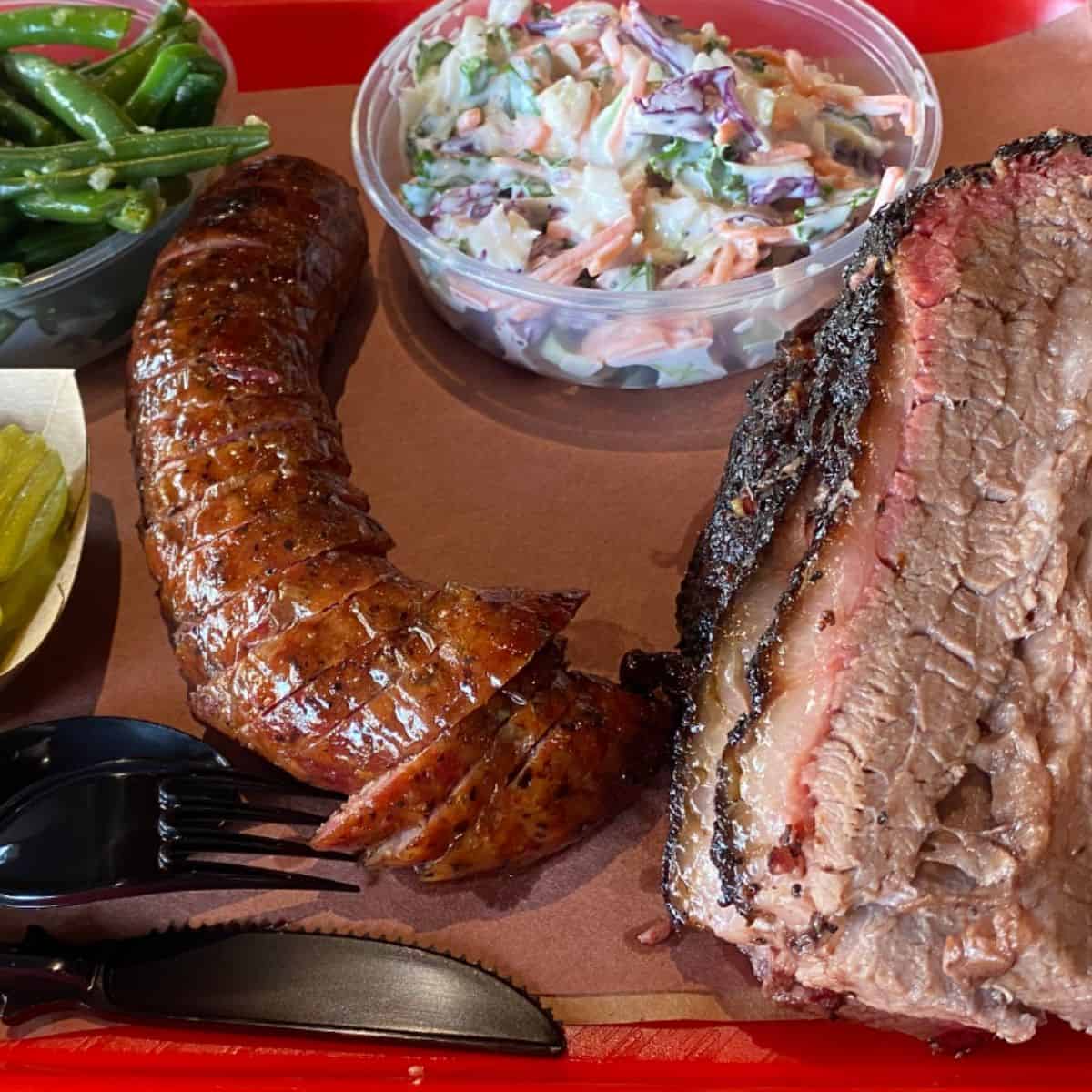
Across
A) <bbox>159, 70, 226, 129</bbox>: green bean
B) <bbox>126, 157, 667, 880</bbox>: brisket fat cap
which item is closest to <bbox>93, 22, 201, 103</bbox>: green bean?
<bbox>159, 70, 226, 129</bbox>: green bean

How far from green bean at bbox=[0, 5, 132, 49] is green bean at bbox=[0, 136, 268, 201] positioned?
524 mm

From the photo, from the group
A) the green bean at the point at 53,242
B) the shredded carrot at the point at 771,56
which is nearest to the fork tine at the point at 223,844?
the green bean at the point at 53,242

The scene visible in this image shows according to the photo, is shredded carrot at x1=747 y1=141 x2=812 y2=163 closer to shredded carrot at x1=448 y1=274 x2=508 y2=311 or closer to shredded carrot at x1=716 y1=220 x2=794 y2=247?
shredded carrot at x1=716 y1=220 x2=794 y2=247

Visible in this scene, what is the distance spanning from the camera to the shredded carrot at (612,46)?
9.04 feet

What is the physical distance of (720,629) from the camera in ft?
6.06

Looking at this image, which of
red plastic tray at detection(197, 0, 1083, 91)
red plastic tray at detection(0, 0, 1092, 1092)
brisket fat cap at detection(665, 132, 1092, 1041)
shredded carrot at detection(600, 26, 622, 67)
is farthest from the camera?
red plastic tray at detection(197, 0, 1083, 91)

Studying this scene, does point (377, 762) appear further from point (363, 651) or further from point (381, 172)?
point (381, 172)

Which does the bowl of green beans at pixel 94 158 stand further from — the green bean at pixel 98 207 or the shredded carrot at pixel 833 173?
the shredded carrot at pixel 833 173

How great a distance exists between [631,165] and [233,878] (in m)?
1.87

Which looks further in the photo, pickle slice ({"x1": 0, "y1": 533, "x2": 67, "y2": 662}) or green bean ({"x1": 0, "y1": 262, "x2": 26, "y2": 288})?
green bean ({"x1": 0, "y1": 262, "x2": 26, "y2": 288})

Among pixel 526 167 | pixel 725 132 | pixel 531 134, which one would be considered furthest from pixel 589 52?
pixel 725 132

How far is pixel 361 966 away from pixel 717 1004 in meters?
0.64

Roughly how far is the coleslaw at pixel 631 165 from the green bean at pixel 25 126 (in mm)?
926

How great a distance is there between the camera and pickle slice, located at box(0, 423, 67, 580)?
2168 mm
